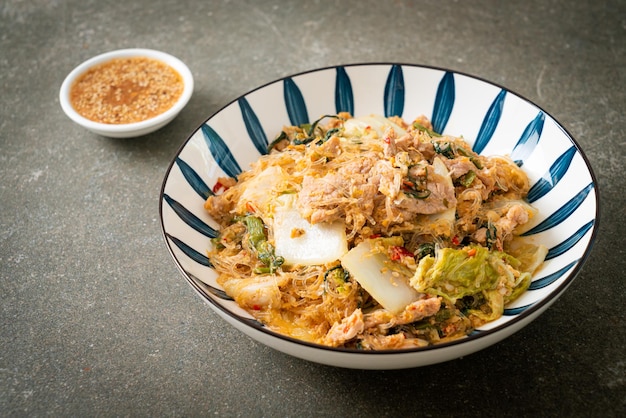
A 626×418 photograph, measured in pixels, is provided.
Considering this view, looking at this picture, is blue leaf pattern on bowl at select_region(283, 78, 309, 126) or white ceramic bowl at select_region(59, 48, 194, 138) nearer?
blue leaf pattern on bowl at select_region(283, 78, 309, 126)

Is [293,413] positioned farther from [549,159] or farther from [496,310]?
[549,159]

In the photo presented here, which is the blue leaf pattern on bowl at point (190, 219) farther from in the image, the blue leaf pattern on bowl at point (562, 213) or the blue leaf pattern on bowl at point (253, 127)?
the blue leaf pattern on bowl at point (562, 213)

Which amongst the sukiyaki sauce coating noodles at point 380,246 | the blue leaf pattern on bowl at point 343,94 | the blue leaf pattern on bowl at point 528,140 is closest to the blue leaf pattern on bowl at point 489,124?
the blue leaf pattern on bowl at point 528,140

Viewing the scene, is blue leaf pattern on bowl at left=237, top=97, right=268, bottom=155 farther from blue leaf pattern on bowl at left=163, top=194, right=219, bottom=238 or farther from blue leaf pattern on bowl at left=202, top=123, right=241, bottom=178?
blue leaf pattern on bowl at left=163, top=194, right=219, bottom=238

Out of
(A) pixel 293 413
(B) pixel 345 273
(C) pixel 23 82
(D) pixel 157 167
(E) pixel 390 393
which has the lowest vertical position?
(C) pixel 23 82

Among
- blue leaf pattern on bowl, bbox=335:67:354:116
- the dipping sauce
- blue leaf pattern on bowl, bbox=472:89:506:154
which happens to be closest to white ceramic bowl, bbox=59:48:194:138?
the dipping sauce

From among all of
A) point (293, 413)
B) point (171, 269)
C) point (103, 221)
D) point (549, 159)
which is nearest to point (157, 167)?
point (103, 221)

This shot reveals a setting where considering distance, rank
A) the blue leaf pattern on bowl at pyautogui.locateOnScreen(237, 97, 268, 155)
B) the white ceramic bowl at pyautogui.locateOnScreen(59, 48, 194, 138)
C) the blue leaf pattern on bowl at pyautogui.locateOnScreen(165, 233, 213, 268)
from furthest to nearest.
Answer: the white ceramic bowl at pyautogui.locateOnScreen(59, 48, 194, 138) → the blue leaf pattern on bowl at pyautogui.locateOnScreen(237, 97, 268, 155) → the blue leaf pattern on bowl at pyautogui.locateOnScreen(165, 233, 213, 268)
